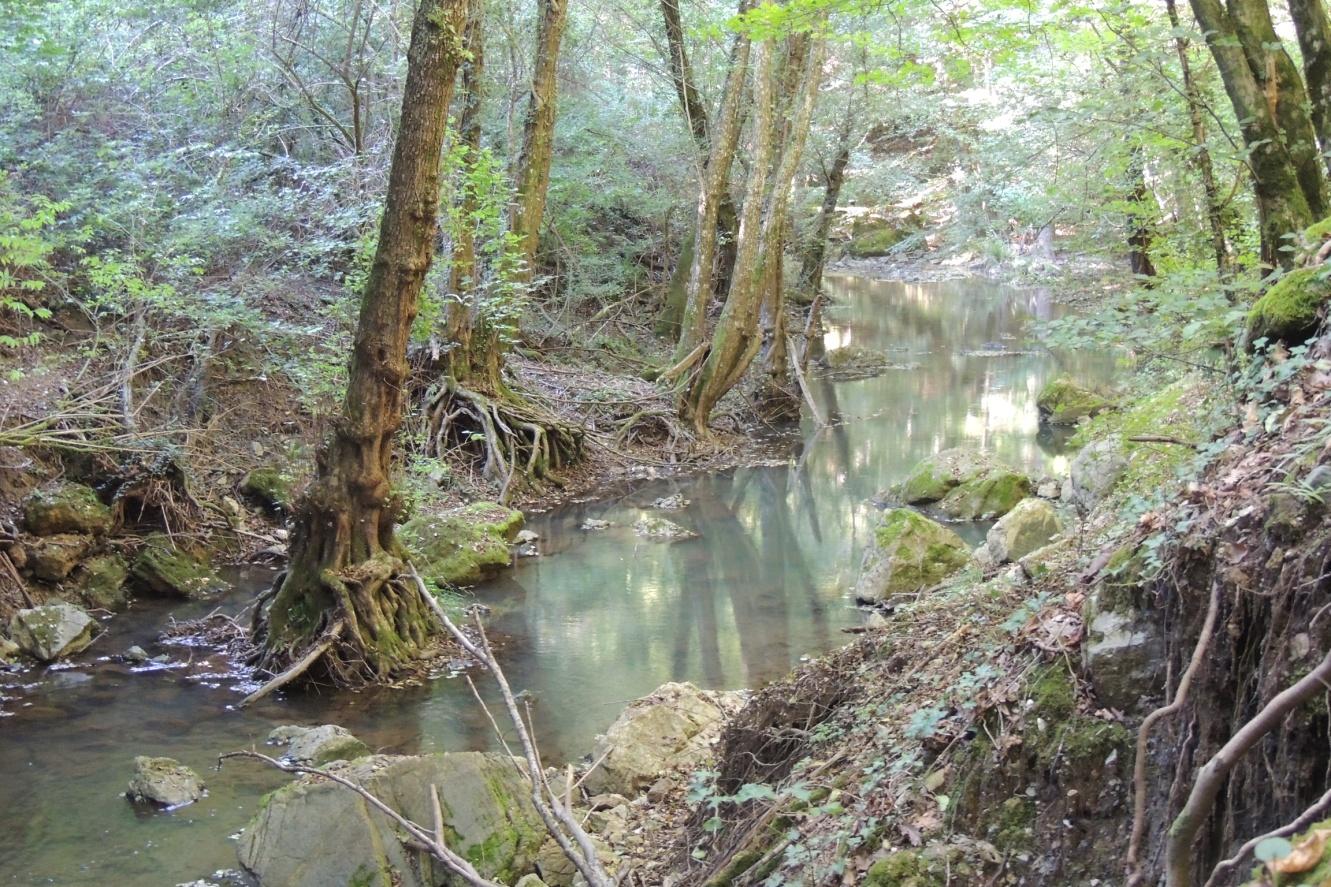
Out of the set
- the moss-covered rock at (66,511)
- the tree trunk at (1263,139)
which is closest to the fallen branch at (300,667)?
the moss-covered rock at (66,511)

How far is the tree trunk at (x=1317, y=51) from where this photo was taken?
6242 millimetres

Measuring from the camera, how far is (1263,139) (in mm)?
6551

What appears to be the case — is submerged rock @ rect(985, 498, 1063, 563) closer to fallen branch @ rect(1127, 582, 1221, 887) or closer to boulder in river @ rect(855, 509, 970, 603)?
boulder in river @ rect(855, 509, 970, 603)

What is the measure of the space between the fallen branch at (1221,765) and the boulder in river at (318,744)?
547 cm

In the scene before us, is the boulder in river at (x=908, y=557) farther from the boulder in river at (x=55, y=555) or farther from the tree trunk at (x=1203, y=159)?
the boulder in river at (x=55, y=555)

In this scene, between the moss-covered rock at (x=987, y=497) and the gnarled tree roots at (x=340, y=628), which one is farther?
the moss-covered rock at (x=987, y=497)

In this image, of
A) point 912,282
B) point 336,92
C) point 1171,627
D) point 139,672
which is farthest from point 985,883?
point 912,282

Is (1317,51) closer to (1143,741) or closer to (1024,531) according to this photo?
(1024,531)

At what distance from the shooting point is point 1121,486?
7.46m

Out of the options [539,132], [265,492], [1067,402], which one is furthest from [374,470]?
[1067,402]

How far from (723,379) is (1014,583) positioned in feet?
40.0

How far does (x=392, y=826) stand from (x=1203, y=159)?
8.31 metres

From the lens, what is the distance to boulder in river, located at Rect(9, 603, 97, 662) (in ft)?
28.9

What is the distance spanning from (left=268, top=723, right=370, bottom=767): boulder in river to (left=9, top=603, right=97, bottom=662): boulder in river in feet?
8.66
